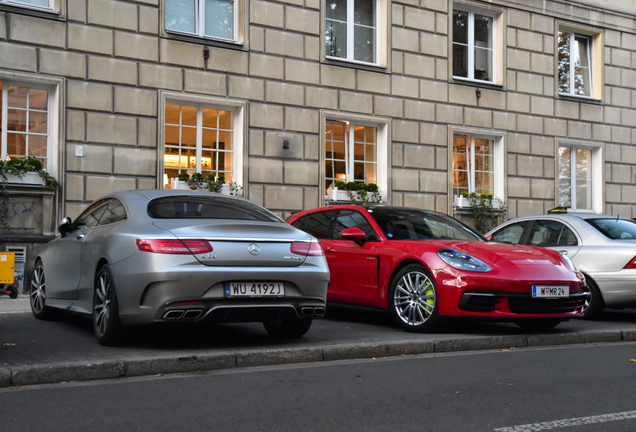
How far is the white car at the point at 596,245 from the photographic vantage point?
10375 millimetres

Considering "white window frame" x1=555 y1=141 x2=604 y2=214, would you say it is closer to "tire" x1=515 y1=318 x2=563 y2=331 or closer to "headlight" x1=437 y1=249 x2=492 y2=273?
"tire" x1=515 y1=318 x2=563 y2=331

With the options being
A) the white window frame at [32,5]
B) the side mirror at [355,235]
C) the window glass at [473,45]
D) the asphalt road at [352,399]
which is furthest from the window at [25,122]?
the window glass at [473,45]

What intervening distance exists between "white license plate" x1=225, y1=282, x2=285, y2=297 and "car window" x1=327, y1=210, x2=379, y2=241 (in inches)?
109

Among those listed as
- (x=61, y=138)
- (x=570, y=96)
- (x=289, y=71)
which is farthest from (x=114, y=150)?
(x=570, y=96)

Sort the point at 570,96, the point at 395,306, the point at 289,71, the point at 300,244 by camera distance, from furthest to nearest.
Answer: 1. the point at 570,96
2. the point at 289,71
3. the point at 395,306
4. the point at 300,244

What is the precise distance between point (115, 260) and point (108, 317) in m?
0.50

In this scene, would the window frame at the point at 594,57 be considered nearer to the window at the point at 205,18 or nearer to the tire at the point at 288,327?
the window at the point at 205,18

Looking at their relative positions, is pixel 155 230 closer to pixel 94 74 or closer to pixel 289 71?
pixel 94 74

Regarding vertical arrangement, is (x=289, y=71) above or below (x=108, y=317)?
above

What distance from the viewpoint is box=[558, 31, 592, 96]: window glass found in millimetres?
20906

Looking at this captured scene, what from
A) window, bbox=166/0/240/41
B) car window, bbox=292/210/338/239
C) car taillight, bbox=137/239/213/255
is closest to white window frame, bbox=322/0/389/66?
window, bbox=166/0/240/41

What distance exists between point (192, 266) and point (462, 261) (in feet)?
10.4

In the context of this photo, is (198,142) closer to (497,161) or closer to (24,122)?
(24,122)

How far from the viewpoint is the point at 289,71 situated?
16188mm
